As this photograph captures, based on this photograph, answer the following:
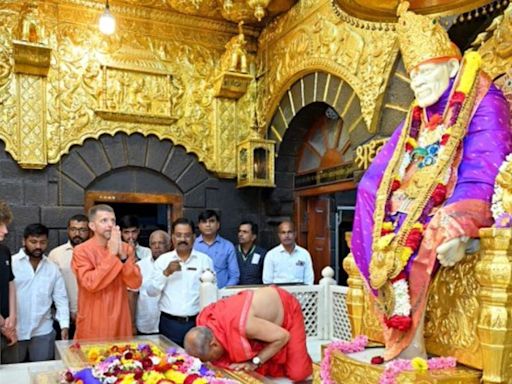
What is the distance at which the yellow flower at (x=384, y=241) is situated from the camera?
7.71 feet

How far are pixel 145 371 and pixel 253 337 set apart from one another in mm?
728

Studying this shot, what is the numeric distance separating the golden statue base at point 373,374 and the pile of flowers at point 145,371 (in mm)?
543

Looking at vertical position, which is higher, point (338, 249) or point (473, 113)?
point (473, 113)

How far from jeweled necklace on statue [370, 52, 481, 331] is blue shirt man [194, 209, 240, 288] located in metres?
2.52

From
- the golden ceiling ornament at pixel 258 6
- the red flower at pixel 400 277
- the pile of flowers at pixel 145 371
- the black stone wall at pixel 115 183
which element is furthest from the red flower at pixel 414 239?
the black stone wall at pixel 115 183

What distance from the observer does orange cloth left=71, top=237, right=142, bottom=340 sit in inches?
137

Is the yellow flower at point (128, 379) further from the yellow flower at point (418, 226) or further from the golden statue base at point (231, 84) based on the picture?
the golden statue base at point (231, 84)

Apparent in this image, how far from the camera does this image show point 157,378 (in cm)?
252

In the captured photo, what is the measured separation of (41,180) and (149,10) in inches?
90.1

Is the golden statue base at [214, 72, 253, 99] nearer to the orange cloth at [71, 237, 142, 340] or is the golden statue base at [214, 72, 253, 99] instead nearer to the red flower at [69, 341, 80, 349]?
the orange cloth at [71, 237, 142, 340]

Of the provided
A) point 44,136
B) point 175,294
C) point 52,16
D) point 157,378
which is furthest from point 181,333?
point 52,16

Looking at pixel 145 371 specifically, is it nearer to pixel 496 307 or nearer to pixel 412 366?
pixel 412 366

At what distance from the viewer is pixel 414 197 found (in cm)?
247

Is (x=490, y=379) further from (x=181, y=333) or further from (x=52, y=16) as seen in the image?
(x=52, y=16)
